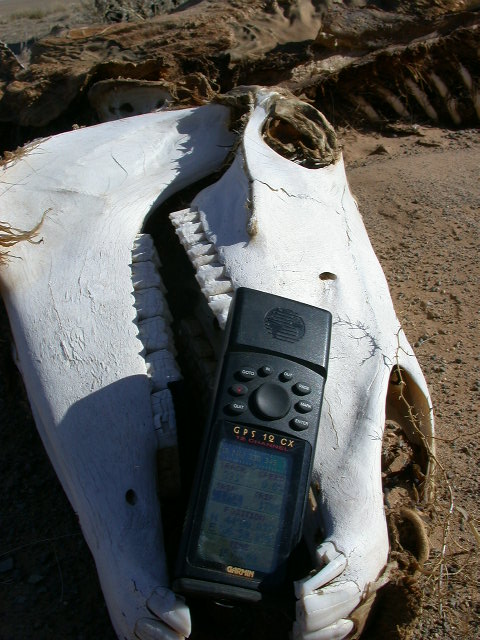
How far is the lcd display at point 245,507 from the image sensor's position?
1.63 metres

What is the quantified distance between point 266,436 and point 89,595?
0.67m

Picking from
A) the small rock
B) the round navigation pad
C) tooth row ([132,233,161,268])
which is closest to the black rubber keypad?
the round navigation pad

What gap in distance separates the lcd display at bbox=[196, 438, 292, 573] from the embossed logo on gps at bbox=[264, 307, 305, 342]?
26 cm

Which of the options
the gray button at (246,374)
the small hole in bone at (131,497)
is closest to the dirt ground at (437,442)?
the small hole in bone at (131,497)

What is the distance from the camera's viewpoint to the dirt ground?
1.98 meters

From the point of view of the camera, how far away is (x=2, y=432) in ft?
8.09

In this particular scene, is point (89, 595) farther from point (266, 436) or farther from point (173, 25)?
point (173, 25)

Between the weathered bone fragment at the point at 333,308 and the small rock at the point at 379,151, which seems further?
the small rock at the point at 379,151

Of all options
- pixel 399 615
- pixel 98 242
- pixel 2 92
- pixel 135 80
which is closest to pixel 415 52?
pixel 135 80

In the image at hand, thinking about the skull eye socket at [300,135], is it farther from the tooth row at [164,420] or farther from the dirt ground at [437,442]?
the tooth row at [164,420]

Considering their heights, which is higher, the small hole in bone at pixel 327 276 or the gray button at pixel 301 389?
the gray button at pixel 301 389

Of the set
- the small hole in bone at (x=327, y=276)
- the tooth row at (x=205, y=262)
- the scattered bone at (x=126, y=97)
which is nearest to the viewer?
the tooth row at (x=205, y=262)

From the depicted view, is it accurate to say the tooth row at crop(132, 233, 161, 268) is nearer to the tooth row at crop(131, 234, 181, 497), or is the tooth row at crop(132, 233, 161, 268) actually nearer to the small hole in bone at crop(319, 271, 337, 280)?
the tooth row at crop(131, 234, 181, 497)

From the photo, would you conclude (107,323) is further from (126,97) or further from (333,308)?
(126,97)
